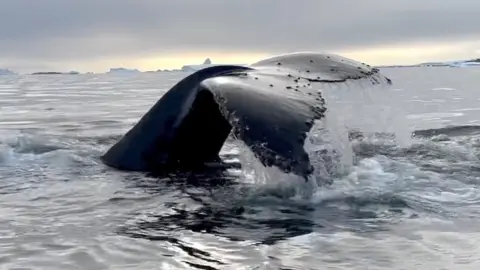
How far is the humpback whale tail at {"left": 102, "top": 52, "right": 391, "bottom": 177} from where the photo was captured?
11.3 ft

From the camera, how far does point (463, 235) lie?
3.51m

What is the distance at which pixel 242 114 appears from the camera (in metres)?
3.63

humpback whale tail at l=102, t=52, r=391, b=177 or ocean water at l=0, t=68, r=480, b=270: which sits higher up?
humpback whale tail at l=102, t=52, r=391, b=177

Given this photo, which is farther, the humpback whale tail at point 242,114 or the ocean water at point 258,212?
the humpback whale tail at point 242,114

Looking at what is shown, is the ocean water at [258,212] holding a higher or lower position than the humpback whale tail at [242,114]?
lower

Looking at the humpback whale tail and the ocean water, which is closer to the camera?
the ocean water

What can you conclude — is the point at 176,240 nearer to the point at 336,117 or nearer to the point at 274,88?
the point at 274,88

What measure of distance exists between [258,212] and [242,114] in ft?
2.28

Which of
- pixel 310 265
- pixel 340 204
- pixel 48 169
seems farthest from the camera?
pixel 48 169

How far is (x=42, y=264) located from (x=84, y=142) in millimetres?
5023

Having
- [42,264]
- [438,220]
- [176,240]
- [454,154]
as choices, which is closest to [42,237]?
[42,264]

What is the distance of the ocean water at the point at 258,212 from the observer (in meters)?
3.16

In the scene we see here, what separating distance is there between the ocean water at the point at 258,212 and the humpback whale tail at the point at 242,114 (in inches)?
6.8

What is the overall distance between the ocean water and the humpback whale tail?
0.57 feet
